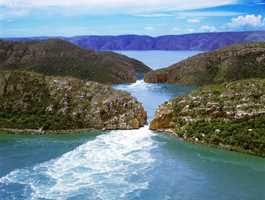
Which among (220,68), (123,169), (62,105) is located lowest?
(123,169)

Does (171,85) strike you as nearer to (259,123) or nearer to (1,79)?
(1,79)

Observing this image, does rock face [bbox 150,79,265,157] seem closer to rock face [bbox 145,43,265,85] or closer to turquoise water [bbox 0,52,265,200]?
turquoise water [bbox 0,52,265,200]

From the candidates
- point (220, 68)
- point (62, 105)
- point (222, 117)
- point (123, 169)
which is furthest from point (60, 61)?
point (123, 169)

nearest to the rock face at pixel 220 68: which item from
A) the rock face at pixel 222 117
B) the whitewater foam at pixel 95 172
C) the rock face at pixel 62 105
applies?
the rock face at pixel 222 117

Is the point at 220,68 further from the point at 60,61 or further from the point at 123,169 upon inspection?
the point at 123,169

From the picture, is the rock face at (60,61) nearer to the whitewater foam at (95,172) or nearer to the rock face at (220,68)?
the rock face at (220,68)

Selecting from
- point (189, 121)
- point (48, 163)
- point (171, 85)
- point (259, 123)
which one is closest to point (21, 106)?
point (48, 163)


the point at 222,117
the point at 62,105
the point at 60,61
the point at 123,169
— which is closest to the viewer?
the point at 123,169

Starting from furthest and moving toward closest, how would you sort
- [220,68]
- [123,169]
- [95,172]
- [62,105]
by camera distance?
[220,68], [62,105], [123,169], [95,172]
